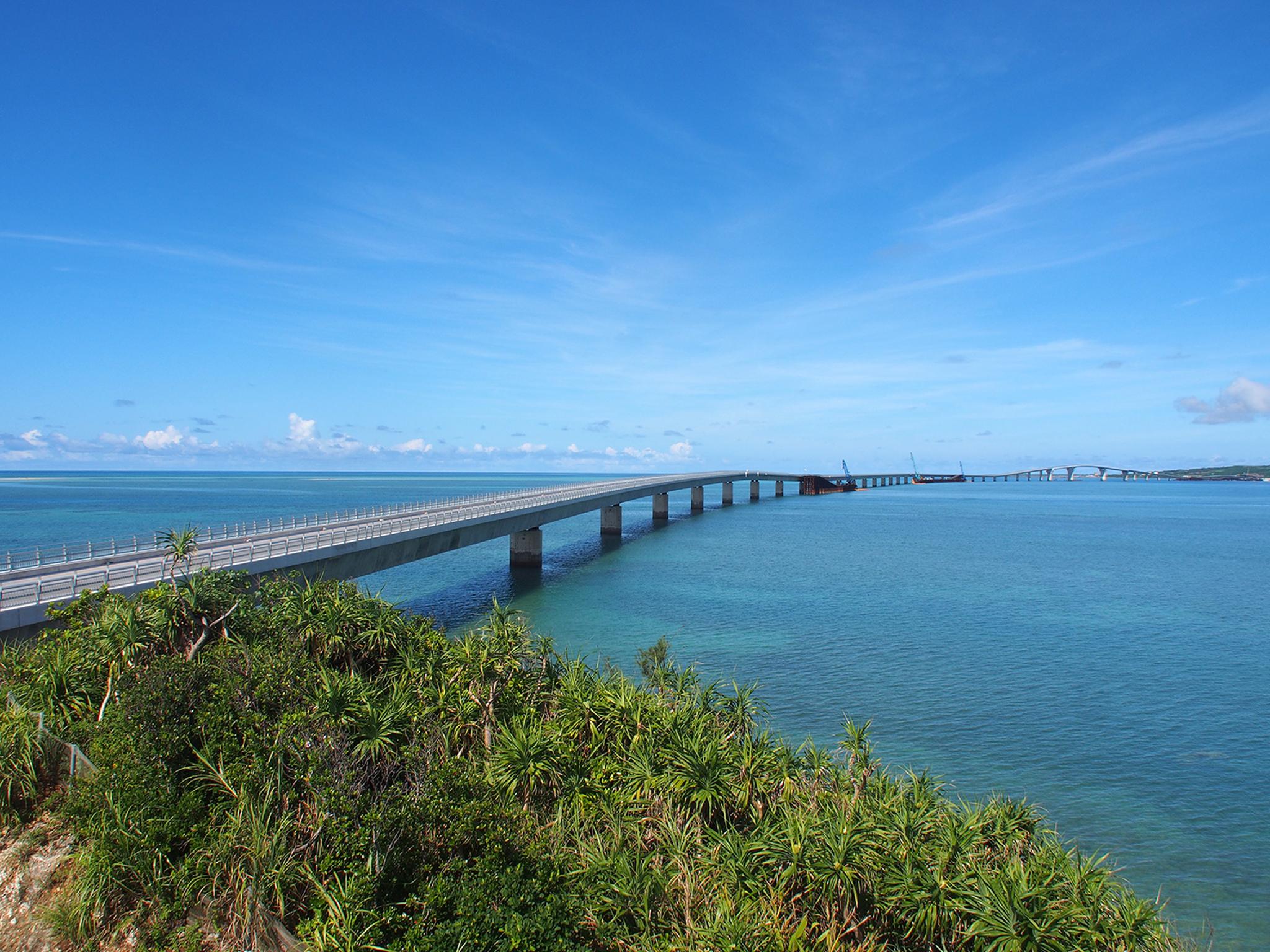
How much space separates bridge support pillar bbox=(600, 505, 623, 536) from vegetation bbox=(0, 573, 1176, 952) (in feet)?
239

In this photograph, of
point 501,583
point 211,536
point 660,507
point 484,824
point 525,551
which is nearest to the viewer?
point 484,824

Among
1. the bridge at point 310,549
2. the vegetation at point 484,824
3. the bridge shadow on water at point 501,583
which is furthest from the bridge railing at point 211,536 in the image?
the vegetation at point 484,824

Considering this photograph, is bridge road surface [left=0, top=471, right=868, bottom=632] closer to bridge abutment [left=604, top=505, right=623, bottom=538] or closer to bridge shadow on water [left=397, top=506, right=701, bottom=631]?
bridge shadow on water [left=397, top=506, right=701, bottom=631]

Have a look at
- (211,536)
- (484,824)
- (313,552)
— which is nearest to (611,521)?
(211,536)

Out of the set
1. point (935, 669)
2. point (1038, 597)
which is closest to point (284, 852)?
point (935, 669)

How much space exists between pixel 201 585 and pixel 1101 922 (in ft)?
69.1

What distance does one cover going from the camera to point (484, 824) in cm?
1230

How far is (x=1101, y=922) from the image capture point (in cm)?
1019

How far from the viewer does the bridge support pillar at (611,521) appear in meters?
92.4

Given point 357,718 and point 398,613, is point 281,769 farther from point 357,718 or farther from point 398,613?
point 398,613

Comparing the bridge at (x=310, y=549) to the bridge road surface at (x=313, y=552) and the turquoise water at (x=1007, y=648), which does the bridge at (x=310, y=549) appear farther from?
the turquoise water at (x=1007, y=648)

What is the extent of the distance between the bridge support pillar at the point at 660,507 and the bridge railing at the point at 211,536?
3864cm

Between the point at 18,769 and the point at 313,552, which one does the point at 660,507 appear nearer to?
the point at 313,552

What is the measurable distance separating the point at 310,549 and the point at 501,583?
21550 millimetres
